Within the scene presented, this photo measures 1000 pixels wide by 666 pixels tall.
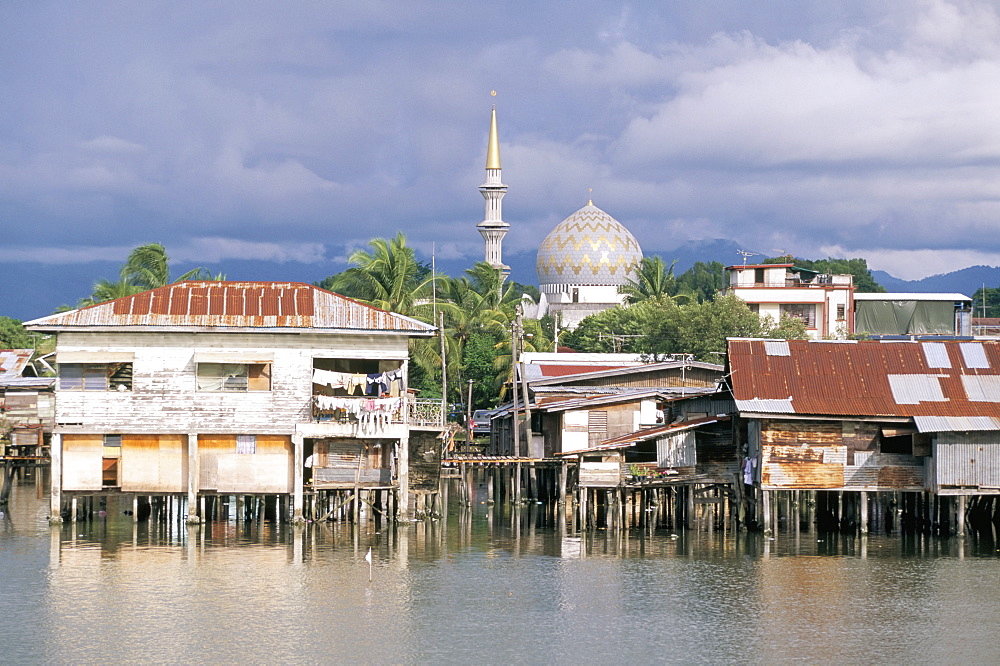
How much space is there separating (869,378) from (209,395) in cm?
2103

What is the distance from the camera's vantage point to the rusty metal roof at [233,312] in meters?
42.9

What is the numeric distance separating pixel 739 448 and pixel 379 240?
94.7 feet

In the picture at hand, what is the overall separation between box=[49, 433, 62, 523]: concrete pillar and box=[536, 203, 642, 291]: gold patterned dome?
88.2m

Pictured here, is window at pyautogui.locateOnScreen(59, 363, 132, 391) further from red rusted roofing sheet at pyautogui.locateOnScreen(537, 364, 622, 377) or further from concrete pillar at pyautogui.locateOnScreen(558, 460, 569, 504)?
red rusted roofing sheet at pyautogui.locateOnScreen(537, 364, 622, 377)

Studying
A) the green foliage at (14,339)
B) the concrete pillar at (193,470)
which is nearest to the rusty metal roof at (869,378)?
the concrete pillar at (193,470)

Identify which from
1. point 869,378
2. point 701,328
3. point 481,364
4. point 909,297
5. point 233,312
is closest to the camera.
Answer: point 233,312

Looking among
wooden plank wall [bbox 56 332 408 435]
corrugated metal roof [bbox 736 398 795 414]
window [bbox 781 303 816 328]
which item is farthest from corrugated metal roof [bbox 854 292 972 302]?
wooden plank wall [bbox 56 332 408 435]

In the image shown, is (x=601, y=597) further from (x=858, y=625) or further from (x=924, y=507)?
(x=924, y=507)

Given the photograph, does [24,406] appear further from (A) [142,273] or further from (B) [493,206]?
(B) [493,206]

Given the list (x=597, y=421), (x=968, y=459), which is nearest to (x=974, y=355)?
(x=968, y=459)

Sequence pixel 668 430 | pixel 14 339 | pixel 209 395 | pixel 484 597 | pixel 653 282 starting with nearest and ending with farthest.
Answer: pixel 484 597 → pixel 209 395 → pixel 668 430 → pixel 653 282 → pixel 14 339

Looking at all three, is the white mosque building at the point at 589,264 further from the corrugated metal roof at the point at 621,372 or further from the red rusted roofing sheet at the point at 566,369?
the corrugated metal roof at the point at 621,372

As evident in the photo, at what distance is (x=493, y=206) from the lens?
140 metres

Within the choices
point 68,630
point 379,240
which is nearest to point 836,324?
point 379,240
